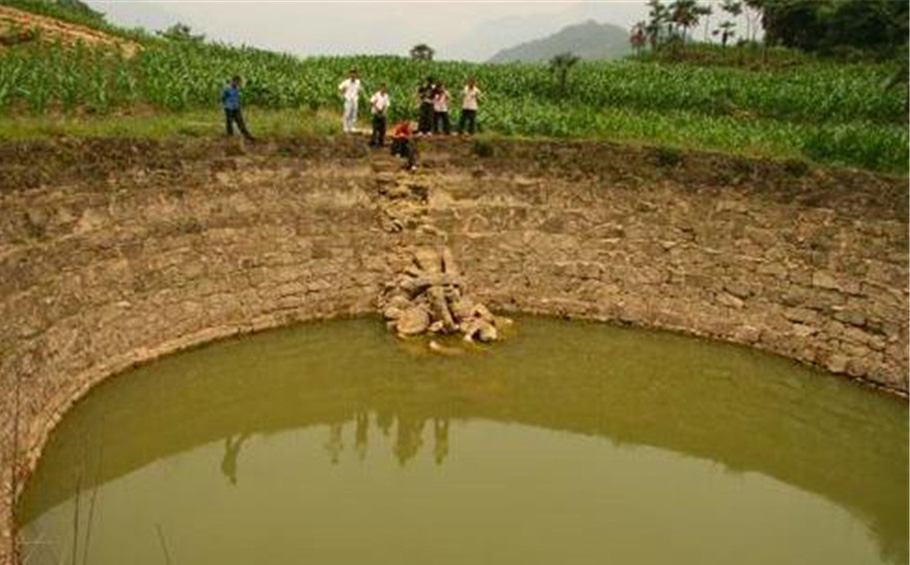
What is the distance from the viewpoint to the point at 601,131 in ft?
59.6

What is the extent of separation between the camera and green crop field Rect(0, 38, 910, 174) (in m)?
16.4

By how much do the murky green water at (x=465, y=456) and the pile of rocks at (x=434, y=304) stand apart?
436mm

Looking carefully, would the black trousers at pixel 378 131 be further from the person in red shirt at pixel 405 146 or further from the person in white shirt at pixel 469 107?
the person in white shirt at pixel 469 107

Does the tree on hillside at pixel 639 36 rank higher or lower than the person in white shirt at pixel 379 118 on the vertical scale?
higher

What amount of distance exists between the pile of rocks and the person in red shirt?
1.49 meters

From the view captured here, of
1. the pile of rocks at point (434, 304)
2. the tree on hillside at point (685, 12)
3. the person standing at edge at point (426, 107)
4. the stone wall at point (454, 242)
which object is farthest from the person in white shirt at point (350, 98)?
the tree on hillside at point (685, 12)

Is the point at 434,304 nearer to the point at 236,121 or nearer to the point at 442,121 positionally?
the point at 442,121

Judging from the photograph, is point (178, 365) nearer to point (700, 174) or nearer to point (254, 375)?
point (254, 375)

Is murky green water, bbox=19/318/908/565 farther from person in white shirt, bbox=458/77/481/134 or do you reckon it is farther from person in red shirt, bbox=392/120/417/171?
person in white shirt, bbox=458/77/481/134

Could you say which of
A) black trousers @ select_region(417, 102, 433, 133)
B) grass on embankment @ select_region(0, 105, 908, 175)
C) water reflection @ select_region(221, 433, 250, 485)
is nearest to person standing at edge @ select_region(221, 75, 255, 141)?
grass on embankment @ select_region(0, 105, 908, 175)

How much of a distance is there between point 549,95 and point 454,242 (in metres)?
9.22

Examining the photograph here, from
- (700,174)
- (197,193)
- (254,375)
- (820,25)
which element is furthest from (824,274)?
(820,25)

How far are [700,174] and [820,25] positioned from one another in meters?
25.9

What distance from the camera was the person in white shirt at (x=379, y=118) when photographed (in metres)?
15.6
